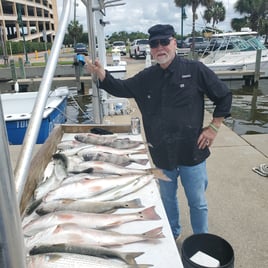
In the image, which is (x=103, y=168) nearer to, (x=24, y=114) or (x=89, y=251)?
(x=89, y=251)

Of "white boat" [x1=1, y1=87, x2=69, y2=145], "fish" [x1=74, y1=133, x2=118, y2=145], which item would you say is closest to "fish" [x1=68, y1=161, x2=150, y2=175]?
"fish" [x1=74, y1=133, x2=118, y2=145]

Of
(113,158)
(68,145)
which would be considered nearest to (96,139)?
(68,145)

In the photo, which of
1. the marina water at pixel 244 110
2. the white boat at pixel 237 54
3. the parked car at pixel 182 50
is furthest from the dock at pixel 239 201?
the parked car at pixel 182 50

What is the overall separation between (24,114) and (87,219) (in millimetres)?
6109

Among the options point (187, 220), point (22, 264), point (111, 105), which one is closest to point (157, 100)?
point (187, 220)

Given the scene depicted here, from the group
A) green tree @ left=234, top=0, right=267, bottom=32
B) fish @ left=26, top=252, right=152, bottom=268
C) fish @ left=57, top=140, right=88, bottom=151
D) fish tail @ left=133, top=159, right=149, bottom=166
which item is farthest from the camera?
green tree @ left=234, top=0, right=267, bottom=32

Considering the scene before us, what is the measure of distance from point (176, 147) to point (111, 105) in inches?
247

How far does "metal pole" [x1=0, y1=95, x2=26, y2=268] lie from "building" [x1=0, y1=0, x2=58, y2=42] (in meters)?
56.7

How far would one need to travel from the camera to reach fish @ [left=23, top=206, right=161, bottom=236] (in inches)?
74.5

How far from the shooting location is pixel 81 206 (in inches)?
82.9

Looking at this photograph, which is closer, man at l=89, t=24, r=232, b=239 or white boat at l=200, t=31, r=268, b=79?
man at l=89, t=24, r=232, b=239

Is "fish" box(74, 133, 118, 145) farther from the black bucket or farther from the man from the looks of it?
the black bucket

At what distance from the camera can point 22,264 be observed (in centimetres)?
69

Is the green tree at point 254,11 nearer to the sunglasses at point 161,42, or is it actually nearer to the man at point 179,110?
the man at point 179,110
